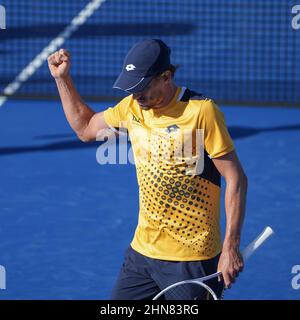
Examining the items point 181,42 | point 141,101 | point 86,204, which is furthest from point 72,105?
point 181,42

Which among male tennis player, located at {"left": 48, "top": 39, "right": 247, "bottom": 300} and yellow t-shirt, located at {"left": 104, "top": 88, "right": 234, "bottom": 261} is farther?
yellow t-shirt, located at {"left": 104, "top": 88, "right": 234, "bottom": 261}

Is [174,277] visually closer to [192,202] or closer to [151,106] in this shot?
[192,202]

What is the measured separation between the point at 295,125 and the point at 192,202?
Answer: 803 cm

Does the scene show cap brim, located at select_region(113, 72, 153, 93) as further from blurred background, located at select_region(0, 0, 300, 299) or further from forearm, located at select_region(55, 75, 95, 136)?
blurred background, located at select_region(0, 0, 300, 299)

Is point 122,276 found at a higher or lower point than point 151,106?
lower

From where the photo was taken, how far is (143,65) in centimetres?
637

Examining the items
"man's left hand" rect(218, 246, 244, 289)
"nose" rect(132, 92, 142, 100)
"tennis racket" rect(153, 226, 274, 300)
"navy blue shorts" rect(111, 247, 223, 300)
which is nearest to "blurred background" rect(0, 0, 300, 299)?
"navy blue shorts" rect(111, 247, 223, 300)

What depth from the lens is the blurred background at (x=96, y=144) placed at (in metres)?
9.80

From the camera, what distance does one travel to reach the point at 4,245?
33.5 feet

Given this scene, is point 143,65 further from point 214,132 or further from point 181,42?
point 181,42

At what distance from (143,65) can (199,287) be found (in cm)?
143

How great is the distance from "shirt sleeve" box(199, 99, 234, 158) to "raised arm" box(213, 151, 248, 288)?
0.17 ft

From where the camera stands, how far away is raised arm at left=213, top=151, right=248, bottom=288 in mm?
6312

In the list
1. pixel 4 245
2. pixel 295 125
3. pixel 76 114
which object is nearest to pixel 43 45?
pixel 295 125
